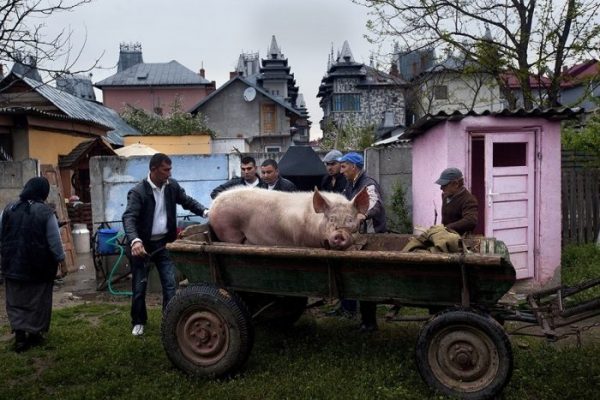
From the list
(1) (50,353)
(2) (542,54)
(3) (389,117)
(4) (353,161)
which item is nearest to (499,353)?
(4) (353,161)

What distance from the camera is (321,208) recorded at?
4477 mm

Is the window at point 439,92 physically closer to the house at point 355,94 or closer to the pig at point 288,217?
the pig at point 288,217

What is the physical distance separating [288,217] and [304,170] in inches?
157

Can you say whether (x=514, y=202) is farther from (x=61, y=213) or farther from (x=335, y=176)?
(x=61, y=213)

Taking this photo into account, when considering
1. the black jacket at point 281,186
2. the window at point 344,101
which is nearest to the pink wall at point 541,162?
the black jacket at point 281,186

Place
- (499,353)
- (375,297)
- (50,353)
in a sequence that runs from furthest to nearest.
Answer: (50,353) → (375,297) → (499,353)

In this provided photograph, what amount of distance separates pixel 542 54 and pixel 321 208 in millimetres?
10432

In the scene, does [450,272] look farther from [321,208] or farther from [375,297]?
[321,208]

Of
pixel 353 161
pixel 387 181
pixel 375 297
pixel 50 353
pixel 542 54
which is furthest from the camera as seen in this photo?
pixel 542 54

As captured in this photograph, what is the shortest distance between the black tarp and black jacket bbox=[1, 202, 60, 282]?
12.8ft

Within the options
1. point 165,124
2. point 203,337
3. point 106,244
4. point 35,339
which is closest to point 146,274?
point 35,339

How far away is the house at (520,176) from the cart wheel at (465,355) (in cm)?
416

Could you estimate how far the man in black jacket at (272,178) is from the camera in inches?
264

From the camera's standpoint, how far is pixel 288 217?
15.7ft
